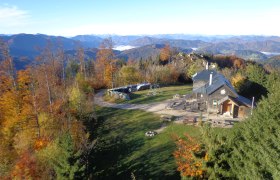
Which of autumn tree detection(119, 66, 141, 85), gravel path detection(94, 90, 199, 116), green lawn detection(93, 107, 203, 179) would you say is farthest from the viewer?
autumn tree detection(119, 66, 141, 85)

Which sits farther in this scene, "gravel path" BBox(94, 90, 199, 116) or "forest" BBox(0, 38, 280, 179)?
"gravel path" BBox(94, 90, 199, 116)

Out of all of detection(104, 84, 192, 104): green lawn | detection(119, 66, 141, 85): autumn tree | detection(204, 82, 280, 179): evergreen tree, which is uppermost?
detection(204, 82, 280, 179): evergreen tree

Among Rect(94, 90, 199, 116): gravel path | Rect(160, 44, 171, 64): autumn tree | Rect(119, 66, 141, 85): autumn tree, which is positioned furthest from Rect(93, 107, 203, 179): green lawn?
Rect(160, 44, 171, 64): autumn tree

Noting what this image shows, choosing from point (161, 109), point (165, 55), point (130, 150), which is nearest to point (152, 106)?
point (161, 109)

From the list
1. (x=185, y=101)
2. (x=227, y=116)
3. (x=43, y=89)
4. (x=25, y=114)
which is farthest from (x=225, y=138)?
(x=43, y=89)

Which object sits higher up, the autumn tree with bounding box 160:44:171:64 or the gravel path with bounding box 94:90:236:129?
the autumn tree with bounding box 160:44:171:64

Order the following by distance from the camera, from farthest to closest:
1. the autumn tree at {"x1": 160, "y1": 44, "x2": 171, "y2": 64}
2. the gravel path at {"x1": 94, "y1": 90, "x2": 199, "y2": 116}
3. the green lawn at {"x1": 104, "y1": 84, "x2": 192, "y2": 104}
A: the autumn tree at {"x1": 160, "y1": 44, "x2": 171, "y2": 64} → the green lawn at {"x1": 104, "y1": 84, "x2": 192, "y2": 104} → the gravel path at {"x1": 94, "y1": 90, "x2": 199, "y2": 116}

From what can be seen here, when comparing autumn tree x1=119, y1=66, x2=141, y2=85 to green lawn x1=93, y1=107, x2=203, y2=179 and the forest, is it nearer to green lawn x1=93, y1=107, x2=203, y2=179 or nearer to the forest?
the forest

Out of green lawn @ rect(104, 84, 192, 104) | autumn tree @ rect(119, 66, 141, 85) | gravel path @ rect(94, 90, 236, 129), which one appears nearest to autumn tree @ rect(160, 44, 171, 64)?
autumn tree @ rect(119, 66, 141, 85)
